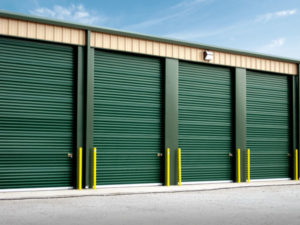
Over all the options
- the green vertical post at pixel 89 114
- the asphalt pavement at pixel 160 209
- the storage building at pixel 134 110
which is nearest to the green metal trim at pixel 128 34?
the storage building at pixel 134 110

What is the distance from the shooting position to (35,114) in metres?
12.6

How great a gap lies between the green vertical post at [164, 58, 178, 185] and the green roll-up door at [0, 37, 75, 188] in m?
3.42

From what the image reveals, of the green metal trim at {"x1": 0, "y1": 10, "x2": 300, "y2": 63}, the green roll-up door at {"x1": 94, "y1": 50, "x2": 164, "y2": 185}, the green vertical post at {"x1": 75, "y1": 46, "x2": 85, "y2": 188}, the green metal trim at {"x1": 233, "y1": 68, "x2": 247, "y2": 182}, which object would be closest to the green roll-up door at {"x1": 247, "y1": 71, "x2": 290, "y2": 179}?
the green metal trim at {"x1": 233, "y1": 68, "x2": 247, "y2": 182}

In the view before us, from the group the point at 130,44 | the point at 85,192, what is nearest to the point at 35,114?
the point at 85,192

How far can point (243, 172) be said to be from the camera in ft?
53.9

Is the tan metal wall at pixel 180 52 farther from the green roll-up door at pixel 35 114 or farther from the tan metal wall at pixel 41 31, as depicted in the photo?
the green roll-up door at pixel 35 114

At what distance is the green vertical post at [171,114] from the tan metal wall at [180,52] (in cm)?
49

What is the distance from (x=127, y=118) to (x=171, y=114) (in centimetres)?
168

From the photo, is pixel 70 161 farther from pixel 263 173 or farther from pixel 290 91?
pixel 290 91

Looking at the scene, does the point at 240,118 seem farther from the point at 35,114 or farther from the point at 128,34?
the point at 35,114

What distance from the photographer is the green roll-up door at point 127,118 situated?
44.6ft

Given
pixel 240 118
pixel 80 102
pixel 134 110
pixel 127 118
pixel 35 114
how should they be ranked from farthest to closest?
pixel 240 118 < pixel 134 110 < pixel 127 118 < pixel 80 102 < pixel 35 114

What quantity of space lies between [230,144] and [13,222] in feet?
34.6

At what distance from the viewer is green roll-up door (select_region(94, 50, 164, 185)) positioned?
13602 mm
